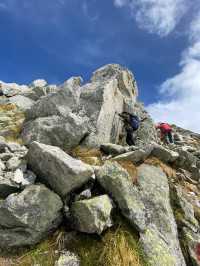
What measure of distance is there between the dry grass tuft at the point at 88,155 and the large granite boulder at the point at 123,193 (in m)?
3.37

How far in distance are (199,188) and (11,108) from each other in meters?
16.2

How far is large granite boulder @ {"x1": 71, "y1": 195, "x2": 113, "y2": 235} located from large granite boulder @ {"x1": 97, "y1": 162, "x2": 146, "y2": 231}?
22.2 inches

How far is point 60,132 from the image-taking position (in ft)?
52.5

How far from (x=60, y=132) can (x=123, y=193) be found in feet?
23.4

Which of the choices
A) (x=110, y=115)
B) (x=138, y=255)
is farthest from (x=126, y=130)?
(x=138, y=255)

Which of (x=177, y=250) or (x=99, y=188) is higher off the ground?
(x=99, y=188)

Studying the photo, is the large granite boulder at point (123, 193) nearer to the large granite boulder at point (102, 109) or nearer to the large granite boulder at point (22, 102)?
the large granite boulder at point (102, 109)

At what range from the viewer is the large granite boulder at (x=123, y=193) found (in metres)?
9.54

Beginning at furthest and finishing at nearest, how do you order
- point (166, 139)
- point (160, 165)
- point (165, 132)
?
1. point (165, 132)
2. point (166, 139)
3. point (160, 165)

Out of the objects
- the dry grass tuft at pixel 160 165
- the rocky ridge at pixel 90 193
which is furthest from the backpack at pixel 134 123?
the dry grass tuft at pixel 160 165

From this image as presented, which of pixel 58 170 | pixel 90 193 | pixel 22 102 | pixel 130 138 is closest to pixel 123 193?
pixel 90 193

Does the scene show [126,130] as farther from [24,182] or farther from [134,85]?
[24,182]

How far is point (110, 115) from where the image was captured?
68.7 feet

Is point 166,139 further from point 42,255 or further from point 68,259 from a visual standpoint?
point 42,255
